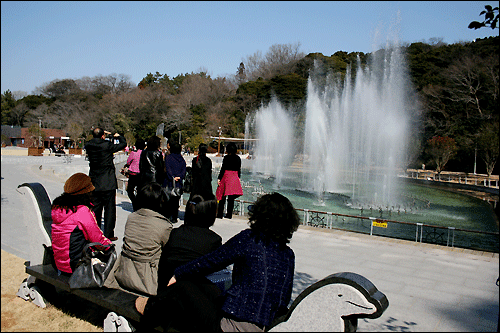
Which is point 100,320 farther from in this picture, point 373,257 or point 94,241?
point 373,257

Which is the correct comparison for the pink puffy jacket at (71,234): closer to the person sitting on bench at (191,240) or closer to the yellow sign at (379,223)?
the person sitting on bench at (191,240)

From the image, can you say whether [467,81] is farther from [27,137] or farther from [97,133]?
[27,137]

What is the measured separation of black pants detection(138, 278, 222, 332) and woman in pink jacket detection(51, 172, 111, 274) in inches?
48.8

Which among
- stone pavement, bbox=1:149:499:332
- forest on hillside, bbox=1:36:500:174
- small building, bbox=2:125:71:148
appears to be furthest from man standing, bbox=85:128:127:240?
small building, bbox=2:125:71:148

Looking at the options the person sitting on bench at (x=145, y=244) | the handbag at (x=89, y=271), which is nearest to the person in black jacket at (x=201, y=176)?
the handbag at (x=89, y=271)

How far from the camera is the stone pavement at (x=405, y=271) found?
390cm

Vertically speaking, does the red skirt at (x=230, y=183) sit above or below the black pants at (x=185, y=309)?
above

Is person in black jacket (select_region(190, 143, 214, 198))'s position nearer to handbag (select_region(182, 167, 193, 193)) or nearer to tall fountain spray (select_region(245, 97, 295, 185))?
handbag (select_region(182, 167, 193, 193))

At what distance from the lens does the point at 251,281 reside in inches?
95.9

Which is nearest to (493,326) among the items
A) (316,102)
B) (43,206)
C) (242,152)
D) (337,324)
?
(337,324)

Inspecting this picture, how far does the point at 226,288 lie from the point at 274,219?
1140 mm

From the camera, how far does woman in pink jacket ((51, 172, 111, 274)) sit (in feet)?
12.0

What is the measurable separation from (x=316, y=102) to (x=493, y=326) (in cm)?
2436

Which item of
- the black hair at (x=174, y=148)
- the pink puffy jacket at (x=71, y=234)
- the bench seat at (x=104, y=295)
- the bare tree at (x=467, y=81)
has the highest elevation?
the bare tree at (x=467, y=81)
